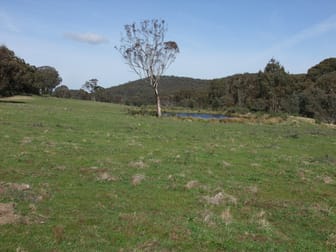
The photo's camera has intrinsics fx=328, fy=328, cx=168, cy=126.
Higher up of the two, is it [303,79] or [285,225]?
[303,79]

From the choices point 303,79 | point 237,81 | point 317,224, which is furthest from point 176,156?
point 237,81

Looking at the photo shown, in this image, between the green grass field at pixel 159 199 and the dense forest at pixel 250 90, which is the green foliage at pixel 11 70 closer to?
the dense forest at pixel 250 90

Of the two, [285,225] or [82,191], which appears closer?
[285,225]

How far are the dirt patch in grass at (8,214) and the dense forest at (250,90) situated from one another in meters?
40.0

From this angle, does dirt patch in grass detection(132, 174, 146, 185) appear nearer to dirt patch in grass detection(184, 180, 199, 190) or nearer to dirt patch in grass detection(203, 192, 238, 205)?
dirt patch in grass detection(184, 180, 199, 190)

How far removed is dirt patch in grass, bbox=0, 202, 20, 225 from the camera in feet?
21.9

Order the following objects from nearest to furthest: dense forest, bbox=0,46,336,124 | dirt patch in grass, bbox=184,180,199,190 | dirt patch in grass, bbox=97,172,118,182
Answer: dirt patch in grass, bbox=184,180,199,190 < dirt patch in grass, bbox=97,172,118,182 < dense forest, bbox=0,46,336,124

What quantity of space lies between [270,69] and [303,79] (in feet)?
73.8

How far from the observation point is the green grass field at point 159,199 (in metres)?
6.28

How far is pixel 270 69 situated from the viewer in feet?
261

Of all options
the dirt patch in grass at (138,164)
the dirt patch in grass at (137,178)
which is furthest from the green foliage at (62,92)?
the dirt patch in grass at (137,178)

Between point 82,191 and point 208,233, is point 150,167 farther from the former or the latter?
point 208,233

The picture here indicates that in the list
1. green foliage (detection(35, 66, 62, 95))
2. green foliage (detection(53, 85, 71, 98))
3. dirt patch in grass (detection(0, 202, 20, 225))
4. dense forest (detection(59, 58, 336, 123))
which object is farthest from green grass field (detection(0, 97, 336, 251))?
green foliage (detection(53, 85, 71, 98))

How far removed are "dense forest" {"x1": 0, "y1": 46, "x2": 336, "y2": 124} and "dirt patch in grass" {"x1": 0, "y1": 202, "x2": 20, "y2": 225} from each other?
40.0 m
